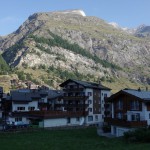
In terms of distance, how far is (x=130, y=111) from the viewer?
217ft

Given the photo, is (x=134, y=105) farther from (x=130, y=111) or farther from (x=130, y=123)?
(x=130, y=123)

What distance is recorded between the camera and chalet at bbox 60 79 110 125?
104250 mm

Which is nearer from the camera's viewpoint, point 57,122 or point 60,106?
point 57,122

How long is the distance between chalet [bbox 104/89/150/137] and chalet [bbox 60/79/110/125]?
32.8 m

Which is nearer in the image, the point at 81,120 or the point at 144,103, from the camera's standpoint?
the point at 144,103

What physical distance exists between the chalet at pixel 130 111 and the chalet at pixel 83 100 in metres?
32.8

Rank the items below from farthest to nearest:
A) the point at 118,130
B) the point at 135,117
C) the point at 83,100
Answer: the point at 83,100 → the point at 135,117 → the point at 118,130

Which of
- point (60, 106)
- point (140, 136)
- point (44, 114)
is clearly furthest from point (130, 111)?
point (60, 106)

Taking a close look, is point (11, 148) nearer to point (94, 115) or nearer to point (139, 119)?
point (139, 119)

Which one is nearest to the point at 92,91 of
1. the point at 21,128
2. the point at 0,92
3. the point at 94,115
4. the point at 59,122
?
the point at 94,115

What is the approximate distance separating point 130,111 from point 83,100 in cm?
3948

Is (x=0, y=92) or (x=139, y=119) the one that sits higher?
(x=0, y=92)

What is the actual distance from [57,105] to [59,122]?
2087cm

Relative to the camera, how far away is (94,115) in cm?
10862
